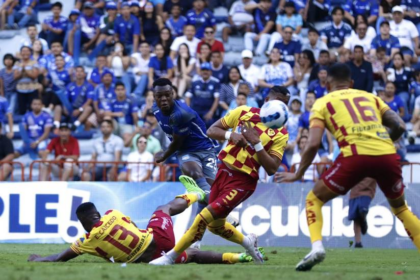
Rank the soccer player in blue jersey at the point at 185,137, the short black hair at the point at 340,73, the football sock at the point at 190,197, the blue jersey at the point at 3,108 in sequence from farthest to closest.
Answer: the blue jersey at the point at 3,108, the soccer player in blue jersey at the point at 185,137, the football sock at the point at 190,197, the short black hair at the point at 340,73

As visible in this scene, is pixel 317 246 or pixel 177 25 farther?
pixel 177 25

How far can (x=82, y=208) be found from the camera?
1195cm

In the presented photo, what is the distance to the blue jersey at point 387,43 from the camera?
77.3ft

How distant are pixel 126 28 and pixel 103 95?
2836 millimetres

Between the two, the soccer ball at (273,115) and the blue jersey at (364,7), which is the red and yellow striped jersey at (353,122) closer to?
the soccer ball at (273,115)

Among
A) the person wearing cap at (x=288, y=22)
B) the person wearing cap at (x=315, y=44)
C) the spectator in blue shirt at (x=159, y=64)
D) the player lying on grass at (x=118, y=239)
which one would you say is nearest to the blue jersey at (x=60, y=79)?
the spectator in blue shirt at (x=159, y=64)

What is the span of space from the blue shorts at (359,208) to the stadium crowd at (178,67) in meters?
2.74

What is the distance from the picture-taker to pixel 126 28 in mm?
A: 25516

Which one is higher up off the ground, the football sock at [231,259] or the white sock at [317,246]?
the white sock at [317,246]

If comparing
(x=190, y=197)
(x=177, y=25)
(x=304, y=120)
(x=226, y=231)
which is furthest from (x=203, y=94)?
(x=226, y=231)

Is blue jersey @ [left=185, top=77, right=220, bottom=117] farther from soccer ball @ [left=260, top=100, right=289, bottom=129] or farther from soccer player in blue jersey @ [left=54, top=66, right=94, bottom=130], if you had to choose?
soccer ball @ [left=260, top=100, right=289, bottom=129]

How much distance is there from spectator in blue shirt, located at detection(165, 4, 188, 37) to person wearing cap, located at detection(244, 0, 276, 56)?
1.83 metres

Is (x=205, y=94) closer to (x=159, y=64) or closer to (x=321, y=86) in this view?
(x=159, y=64)

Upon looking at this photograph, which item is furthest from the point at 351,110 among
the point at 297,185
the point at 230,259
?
the point at 297,185
